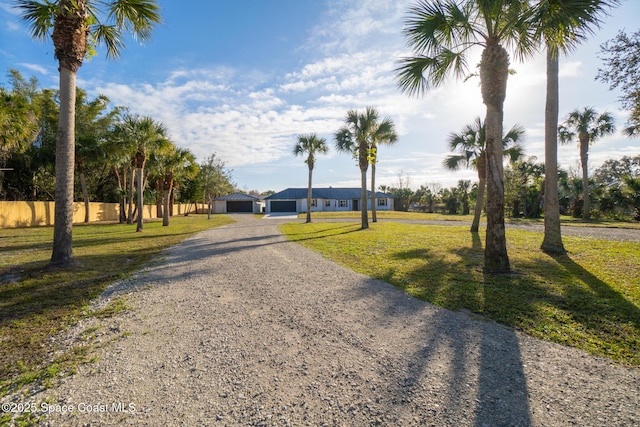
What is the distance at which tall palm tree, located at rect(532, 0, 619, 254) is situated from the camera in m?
5.74

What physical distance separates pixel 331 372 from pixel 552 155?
32.4 ft

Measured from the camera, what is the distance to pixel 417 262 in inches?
314

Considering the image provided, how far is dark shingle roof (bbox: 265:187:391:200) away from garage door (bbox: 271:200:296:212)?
794 millimetres

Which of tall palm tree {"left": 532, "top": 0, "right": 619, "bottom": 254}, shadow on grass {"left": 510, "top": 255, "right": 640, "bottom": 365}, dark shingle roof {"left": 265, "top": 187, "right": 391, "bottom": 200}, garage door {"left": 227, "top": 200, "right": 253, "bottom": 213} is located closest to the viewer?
shadow on grass {"left": 510, "top": 255, "right": 640, "bottom": 365}

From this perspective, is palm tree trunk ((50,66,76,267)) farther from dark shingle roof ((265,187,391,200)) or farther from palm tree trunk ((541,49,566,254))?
dark shingle roof ((265,187,391,200))

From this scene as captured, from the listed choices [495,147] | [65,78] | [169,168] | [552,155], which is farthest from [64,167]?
[169,168]

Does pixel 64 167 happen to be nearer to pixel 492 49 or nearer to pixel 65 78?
pixel 65 78

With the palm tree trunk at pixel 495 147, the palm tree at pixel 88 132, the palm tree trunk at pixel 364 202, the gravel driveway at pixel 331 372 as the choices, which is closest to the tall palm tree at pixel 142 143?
the palm tree at pixel 88 132

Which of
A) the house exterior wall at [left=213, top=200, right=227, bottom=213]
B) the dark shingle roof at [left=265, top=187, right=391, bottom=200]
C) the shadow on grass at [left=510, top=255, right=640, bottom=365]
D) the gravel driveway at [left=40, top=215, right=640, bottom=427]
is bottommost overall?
the gravel driveway at [left=40, top=215, right=640, bottom=427]

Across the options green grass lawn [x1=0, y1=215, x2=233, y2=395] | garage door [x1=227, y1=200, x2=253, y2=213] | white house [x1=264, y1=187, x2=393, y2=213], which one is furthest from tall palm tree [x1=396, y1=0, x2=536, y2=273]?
garage door [x1=227, y1=200, x2=253, y2=213]

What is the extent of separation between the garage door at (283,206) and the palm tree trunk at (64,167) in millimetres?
45529

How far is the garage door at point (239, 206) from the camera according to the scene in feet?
180

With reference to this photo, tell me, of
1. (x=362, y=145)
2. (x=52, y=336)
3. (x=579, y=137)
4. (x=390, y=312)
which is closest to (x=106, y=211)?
(x=362, y=145)

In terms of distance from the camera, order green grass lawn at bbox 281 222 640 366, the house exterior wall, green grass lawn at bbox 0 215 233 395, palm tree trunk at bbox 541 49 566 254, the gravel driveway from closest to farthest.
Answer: the gravel driveway
green grass lawn at bbox 0 215 233 395
green grass lawn at bbox 281 222 640 366
palm tree trunk at bbox 541 49 566 254
the house exterior wall
